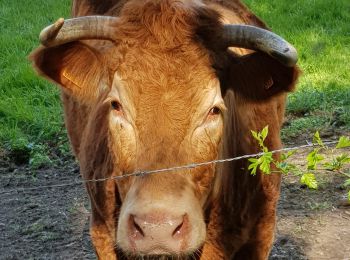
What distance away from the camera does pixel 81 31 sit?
12.4 ft

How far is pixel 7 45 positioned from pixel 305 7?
3.94m

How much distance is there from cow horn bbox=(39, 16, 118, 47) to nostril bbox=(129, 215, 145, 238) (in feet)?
3.26

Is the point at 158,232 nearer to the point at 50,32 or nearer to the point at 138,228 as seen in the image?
the point at 138,228

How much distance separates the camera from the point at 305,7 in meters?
10.6

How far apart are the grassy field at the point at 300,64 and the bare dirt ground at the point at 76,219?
2.18 ft

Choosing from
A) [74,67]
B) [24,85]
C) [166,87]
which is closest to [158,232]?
[166,87]

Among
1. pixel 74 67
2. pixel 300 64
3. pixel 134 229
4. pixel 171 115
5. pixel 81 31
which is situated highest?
pixel 81 31

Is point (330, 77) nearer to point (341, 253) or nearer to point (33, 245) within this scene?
point (341, 253)

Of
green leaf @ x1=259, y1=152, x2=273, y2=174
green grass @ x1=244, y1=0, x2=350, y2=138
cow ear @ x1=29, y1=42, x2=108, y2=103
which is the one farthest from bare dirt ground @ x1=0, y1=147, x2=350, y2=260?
green leaf @ x1=259, y1=152, x2=273, y2=174

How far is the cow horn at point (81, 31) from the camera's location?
3.74 meters

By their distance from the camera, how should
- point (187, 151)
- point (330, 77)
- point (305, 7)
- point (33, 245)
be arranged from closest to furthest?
point (187, 151)
point (33, 245)
point (330, 77)
point (305, 7)

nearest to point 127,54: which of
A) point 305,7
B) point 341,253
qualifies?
point 341,253

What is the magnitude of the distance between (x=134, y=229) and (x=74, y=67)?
3.66ft

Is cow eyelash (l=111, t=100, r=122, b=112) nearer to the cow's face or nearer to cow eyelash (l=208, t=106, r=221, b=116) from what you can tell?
the cow's face
